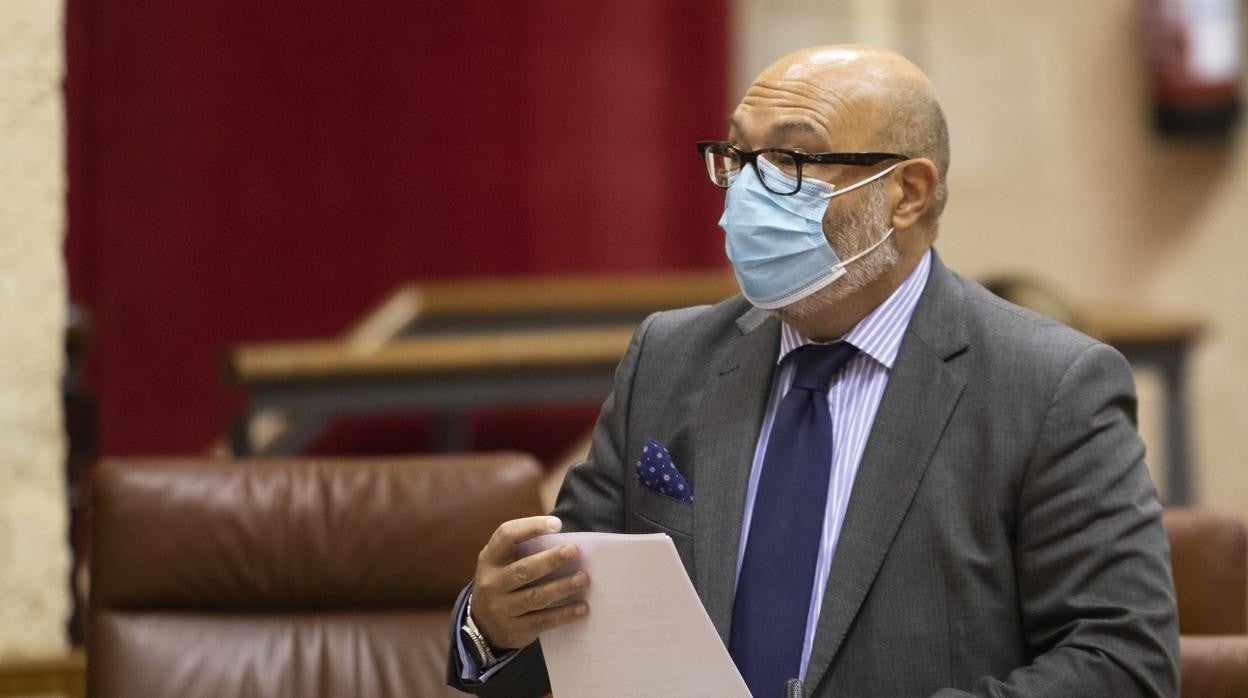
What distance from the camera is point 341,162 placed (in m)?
5.88

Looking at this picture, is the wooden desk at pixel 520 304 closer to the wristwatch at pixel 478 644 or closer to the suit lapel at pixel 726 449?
the suit lapel at pixel 726 449

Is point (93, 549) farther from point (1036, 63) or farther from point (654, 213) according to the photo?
point (1036, 63)

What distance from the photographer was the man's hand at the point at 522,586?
5.19 feet

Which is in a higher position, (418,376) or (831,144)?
(831,144)

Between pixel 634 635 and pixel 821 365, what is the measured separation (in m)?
0.40

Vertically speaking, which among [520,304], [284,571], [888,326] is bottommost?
[520,304]

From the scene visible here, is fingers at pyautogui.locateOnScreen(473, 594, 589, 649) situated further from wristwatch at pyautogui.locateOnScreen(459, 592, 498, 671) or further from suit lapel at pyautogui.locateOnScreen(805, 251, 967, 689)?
suit lapel at pyautogui.locateOnScreen(805, 251, 967, 689)

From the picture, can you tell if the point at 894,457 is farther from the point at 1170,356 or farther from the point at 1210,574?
the point at 1170,356

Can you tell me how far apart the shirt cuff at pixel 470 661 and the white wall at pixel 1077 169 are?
15.6 ft

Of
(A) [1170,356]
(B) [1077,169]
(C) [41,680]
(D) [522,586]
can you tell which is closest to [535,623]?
(D) [522,586]

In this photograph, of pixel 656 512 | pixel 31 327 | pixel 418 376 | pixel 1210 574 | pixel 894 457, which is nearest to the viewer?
pixel 894 457

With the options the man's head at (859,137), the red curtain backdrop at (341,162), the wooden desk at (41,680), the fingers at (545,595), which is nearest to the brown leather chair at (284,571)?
the wooden desk at (41,680)

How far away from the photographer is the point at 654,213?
6.23m

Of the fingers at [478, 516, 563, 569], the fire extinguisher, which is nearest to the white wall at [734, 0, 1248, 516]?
the fire extinguisher
